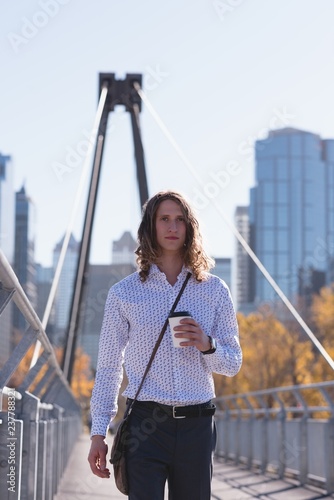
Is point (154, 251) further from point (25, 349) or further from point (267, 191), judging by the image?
point (267, 191)

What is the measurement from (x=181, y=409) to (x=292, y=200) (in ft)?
571

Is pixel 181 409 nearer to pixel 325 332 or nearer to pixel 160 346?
pixel 160 346

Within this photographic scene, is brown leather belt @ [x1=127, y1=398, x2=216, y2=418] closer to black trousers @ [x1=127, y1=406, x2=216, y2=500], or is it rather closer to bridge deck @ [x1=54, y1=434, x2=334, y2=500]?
black trousers @ [x1=127, y1=406, x2=216, y2=500]

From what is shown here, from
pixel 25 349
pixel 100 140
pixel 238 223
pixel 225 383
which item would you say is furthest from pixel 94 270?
pixel 25 349

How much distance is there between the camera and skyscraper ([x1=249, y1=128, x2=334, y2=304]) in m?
170

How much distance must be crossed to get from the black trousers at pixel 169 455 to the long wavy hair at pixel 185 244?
529 millimetres

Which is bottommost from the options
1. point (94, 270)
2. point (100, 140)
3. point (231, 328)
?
point (231, 328)

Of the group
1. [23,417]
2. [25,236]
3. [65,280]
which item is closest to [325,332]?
[23,417]

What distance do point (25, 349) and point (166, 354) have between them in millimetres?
1293

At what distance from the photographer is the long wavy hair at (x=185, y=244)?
4.09 meters

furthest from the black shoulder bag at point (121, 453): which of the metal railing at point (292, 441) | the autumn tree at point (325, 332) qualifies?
the autumn tree at point (325, 332)

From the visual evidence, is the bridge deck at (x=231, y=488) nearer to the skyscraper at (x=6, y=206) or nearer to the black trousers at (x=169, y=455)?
the black trousers at (x=169, y=455)

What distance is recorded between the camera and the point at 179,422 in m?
3.86

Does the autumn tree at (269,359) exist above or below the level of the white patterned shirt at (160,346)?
above
